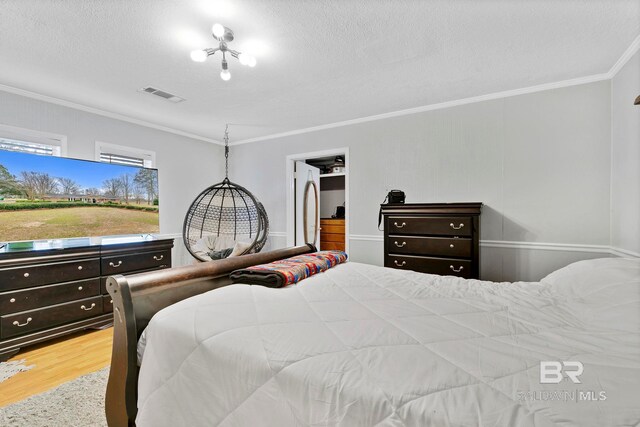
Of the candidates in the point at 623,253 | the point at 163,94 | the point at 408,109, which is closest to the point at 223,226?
the point at 163,94

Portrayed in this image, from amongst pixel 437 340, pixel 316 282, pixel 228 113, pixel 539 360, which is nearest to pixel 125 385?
pixel 316 282

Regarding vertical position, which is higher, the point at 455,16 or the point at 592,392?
the point at 455,16

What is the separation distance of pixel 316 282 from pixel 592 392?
4.16ft

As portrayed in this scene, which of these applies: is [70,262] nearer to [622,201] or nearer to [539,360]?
[539,360]

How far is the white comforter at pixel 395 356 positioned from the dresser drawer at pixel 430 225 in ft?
3.90

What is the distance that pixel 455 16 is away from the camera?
1908 millimetres

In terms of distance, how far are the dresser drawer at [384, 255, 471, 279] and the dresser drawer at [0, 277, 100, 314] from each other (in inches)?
120

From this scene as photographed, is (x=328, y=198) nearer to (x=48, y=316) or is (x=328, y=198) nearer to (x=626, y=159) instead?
(x=626, y=159)

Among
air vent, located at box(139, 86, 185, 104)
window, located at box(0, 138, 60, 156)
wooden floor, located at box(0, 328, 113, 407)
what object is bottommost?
wooden floor, located at box(0, 328, 113, 407)

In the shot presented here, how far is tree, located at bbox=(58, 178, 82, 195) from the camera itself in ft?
9.82

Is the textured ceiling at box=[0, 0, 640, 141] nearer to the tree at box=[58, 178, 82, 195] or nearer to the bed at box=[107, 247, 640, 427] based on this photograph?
the tree at box=[58, 178, 82, 195]

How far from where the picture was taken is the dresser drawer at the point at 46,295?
2502 millimetres

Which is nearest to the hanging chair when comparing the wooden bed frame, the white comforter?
the wooden bed frame

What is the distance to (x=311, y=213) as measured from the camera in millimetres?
5266
